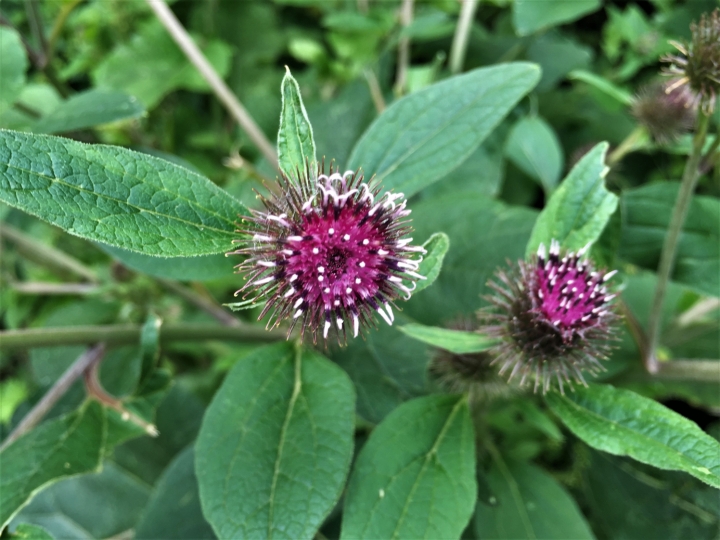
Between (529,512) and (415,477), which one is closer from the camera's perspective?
(415,477)

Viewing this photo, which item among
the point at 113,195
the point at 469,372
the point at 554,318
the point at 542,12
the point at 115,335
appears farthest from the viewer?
the point at 542,12

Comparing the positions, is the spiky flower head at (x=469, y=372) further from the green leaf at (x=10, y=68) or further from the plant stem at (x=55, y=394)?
the green leaf at (x=10, y=68)

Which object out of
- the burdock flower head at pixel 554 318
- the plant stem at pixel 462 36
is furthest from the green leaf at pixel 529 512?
the plant stem at pixel 462 36

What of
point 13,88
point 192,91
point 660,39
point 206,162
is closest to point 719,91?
point 660,39

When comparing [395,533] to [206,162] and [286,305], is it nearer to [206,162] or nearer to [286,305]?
[286,305]

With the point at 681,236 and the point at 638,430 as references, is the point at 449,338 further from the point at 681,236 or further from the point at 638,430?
A: the point at 681,236

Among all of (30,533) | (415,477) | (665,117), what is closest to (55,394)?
(30,533)
